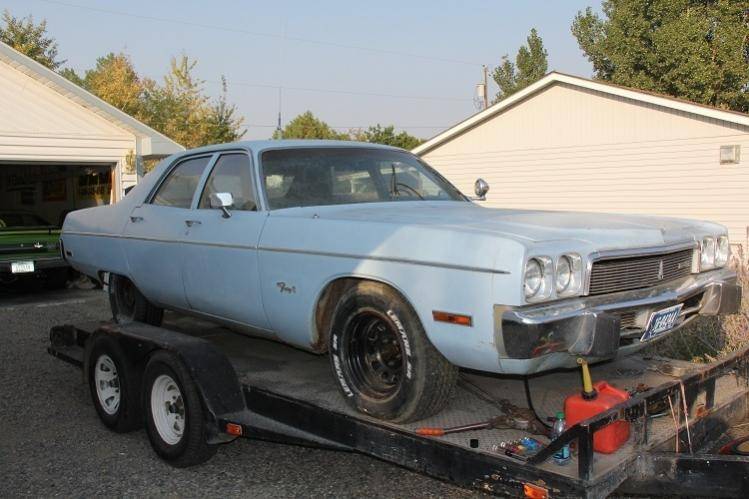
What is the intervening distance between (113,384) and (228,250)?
1.40 metres

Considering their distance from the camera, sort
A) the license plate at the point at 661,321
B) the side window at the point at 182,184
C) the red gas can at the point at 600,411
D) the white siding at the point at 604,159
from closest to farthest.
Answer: the red gas can at the point at 600,411 < the license plate at the point at 661,321 < the side window at the point at 182,184 < the white siding at the point at 604,159

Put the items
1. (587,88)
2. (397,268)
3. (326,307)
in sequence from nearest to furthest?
(397,268)
(326,307)
(587,88)

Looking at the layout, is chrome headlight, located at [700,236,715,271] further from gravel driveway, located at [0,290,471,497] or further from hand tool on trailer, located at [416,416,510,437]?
gravel driveway, located at [0,290,471,497]

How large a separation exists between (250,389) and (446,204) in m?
1.69

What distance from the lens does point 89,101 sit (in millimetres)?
14281

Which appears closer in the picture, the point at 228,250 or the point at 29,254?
the point at 228,250

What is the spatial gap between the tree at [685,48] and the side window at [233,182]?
75.3 feet

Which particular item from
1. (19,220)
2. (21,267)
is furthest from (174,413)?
(19,220)

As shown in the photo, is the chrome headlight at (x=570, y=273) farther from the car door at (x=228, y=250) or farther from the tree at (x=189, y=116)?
the tree at (x=189, y=116)

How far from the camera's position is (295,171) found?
4402 mm

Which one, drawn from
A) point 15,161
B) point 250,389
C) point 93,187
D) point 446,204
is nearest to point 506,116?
point 93,187

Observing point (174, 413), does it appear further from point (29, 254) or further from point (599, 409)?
point (29, 254)

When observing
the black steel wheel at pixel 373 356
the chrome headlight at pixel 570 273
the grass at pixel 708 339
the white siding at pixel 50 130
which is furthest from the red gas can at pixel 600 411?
the white siding at pixel 50 130

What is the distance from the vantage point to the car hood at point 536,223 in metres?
3.08
